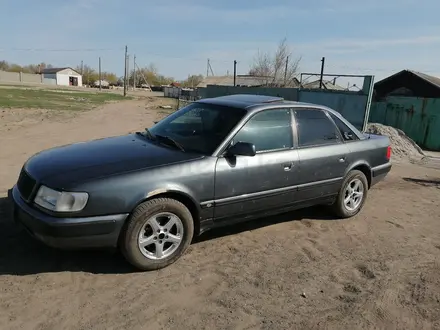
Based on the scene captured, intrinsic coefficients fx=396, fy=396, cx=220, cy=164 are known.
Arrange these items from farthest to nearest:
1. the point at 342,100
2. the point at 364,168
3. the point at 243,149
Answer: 1. the point at 342,100
2. the point at 364,168
3. the point at 243,149

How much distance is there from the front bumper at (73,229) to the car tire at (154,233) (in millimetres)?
114

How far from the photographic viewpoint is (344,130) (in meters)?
5.39

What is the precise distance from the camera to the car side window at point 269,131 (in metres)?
4.33

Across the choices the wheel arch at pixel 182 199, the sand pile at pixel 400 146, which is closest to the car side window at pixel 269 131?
the wheel arch at pixel 182 199

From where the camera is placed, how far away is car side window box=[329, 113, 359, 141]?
5.33 meters

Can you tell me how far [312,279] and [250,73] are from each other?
138 ft

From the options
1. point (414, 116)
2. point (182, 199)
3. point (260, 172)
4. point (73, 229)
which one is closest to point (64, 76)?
point (414, 116)

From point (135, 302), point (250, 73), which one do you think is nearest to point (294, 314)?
point (135, 302)

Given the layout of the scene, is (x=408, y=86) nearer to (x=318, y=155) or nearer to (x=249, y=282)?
(x=318, y=155)

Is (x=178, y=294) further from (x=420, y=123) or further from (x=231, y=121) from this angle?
(x=420, y=123)

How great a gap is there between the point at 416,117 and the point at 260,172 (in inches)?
566

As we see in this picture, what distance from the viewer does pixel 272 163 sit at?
4.39 metres

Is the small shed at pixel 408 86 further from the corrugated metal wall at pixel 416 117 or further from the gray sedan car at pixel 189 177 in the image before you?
the gray sedan car at pixel 189 177

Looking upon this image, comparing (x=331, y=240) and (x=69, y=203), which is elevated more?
(x=69, y=203)
